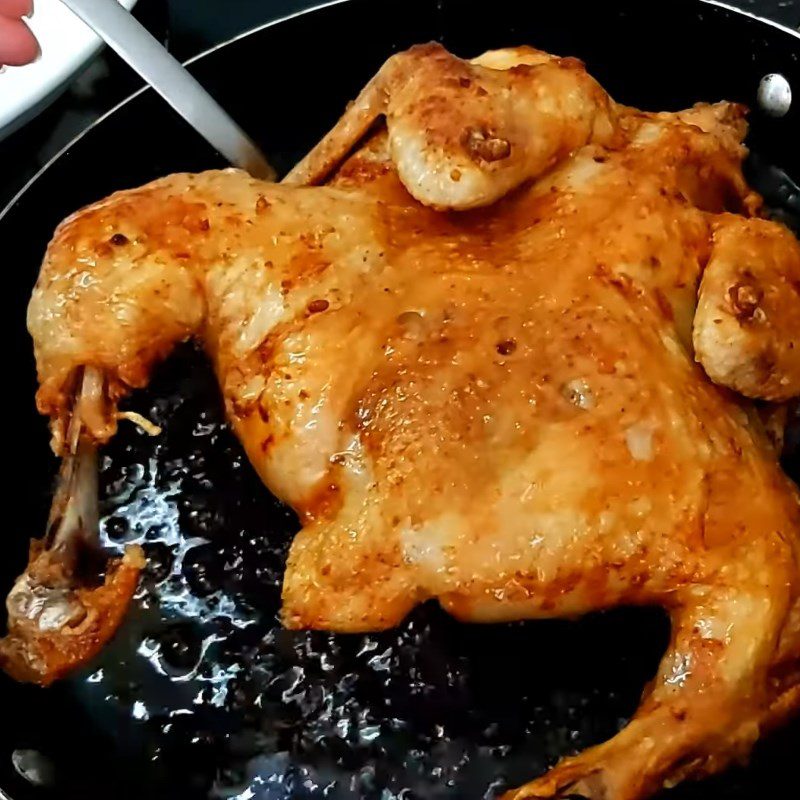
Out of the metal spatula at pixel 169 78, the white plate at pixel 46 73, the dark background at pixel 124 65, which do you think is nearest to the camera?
the metal spatula at pixel 169 78

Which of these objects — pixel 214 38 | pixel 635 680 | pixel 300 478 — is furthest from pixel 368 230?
pixel 214 38

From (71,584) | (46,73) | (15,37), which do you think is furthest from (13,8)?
(71,584)

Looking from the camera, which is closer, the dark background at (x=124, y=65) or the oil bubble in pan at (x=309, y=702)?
the oil bubble in pan at (x=309, y=702)

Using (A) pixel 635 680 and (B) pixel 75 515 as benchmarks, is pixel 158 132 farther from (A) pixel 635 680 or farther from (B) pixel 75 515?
(A) pixel 635 680

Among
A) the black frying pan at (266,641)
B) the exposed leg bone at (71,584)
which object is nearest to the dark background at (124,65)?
the black frying pan at (266,641)

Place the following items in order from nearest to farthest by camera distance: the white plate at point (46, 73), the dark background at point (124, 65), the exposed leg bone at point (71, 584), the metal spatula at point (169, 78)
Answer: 1. the exposed leg bone at point (71, 584)
2. the metal spatula at point (169, 78)
3. the white plate at point (46, 73)
4. the dark background at point (124, 65)

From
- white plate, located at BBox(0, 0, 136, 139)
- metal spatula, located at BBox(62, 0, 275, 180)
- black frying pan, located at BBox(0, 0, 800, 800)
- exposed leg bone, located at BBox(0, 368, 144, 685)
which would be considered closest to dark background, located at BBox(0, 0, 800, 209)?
white plate, located at BBox(0, 0, 136, 139)

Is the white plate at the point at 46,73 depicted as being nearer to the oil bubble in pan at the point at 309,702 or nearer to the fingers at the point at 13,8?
the fingers at the point at 13,8
